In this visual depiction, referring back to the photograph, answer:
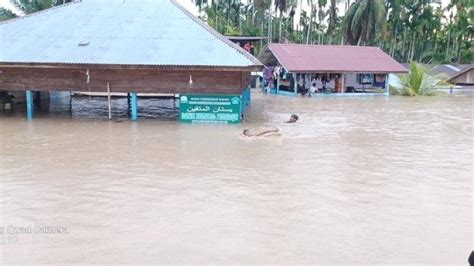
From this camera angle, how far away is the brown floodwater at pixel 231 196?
17.4 feet

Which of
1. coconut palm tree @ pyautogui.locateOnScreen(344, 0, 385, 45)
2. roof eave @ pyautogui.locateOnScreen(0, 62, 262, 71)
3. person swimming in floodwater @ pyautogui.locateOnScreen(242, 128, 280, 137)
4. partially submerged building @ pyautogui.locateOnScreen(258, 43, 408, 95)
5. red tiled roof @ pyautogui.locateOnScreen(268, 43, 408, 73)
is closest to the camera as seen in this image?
→ person swimming in floodwater @ pyautogui.locateOnScreen(242, 128, 280, 137)

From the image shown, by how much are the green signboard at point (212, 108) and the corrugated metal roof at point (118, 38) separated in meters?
1.36

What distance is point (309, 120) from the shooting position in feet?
56.3

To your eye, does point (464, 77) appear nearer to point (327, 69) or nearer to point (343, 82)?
point (343, 82)

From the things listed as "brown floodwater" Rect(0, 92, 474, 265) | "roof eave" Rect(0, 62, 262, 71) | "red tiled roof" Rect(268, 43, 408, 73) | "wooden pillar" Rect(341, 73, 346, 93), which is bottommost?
"brown floodwater" Rect(0, 92, 474, 265)

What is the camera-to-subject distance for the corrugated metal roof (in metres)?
14.9

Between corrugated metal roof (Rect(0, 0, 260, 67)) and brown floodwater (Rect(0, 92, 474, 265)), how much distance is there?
217 centimetres

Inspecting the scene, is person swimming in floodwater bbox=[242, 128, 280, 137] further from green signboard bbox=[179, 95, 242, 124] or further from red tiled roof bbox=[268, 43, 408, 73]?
red tiled roof bbox=[268, 43, 408, 73]

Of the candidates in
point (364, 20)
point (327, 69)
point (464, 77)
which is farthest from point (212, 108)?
point (464, 77)

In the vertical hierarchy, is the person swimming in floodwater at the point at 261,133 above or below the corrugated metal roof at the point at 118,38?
below

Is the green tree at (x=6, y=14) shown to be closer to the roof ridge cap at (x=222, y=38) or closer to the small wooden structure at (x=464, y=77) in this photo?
the roof ridge cap at (x=222, y=38)

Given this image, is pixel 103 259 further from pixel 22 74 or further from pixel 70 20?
pixel 70 20

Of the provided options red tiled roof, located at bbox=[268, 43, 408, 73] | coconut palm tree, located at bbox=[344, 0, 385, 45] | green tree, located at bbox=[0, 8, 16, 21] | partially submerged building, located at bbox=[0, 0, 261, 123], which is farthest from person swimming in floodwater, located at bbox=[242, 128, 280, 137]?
coconut palm tree, located at bbox=[344, 0, 385, 45]

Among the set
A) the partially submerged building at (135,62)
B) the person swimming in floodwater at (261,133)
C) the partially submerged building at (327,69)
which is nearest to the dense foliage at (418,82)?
the partially submerged building at (327,69)
